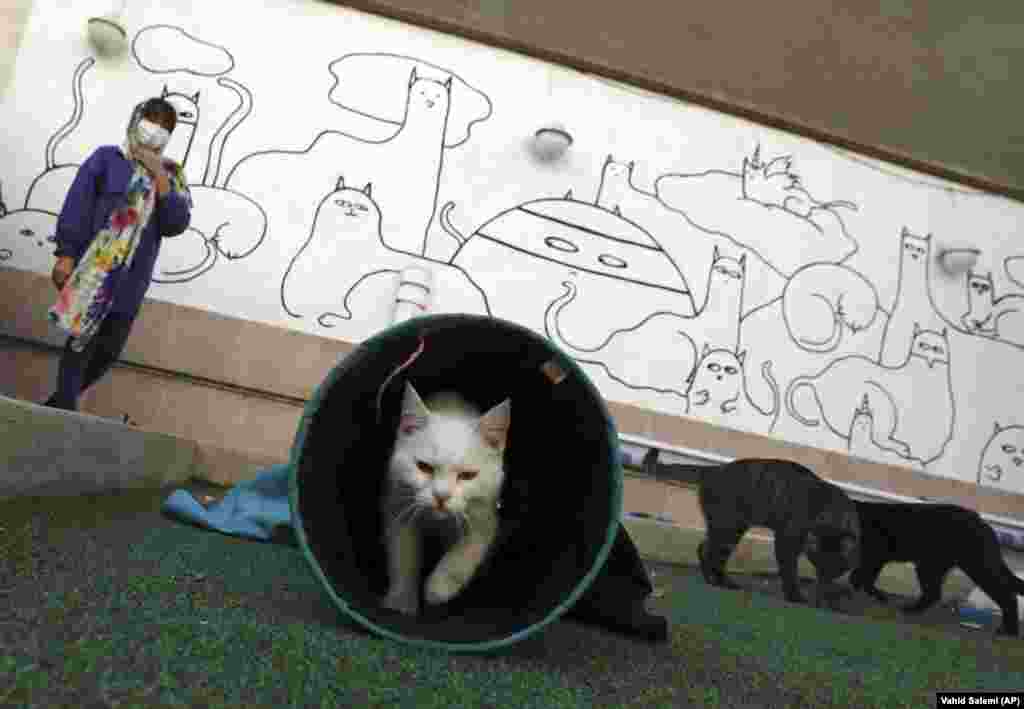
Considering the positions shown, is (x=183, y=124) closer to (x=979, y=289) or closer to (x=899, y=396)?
(x=899, y=396)

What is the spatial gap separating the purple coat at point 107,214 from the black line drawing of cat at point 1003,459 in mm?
4634

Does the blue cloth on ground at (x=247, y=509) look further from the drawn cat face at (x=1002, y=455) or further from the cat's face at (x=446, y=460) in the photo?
the drawn cat face at (x=1002, y=455)

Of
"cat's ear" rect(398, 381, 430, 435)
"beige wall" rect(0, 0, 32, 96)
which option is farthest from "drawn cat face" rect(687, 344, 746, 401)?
"beige wall" rect(0, 0, 32, 96)

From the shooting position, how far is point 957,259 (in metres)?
3.95

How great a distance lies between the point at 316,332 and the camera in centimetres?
316

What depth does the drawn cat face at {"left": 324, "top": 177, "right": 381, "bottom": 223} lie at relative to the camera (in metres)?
3.28

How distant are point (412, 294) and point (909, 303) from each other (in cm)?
312

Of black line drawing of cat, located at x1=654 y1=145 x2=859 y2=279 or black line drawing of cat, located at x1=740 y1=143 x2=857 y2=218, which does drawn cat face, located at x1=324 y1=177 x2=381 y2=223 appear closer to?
black line drawing of cat, located at x1=654 y1=145 x2=859 y2=279

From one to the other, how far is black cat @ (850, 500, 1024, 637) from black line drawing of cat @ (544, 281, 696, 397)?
117cm

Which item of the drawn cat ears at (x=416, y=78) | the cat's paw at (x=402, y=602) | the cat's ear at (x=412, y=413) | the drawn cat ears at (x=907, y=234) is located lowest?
the cat's paw at (x=402, y=602)

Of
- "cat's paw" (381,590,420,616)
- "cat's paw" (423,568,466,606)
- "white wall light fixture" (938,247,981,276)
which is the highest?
"white wall light fixture" (938,247,981,276)

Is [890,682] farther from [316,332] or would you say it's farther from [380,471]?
[316,332]

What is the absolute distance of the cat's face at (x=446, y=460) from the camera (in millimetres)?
1271

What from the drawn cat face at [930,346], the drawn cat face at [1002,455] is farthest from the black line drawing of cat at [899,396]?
the drawn cat face at [1002,455]
